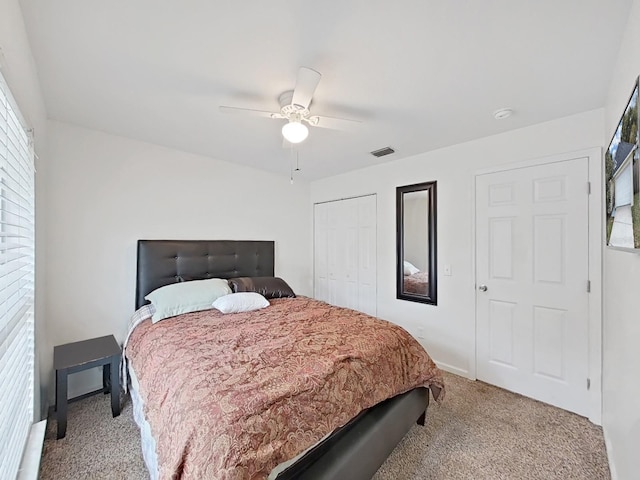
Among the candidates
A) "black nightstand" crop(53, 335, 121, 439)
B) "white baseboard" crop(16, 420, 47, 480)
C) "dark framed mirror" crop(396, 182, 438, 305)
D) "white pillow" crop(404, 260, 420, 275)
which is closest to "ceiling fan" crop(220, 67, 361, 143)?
"dark framed mirror" crop(396, 182, 438, 305)

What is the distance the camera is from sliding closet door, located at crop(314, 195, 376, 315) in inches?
146

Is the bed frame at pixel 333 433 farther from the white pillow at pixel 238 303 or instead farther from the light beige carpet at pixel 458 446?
the white pillow at pixel 238 303

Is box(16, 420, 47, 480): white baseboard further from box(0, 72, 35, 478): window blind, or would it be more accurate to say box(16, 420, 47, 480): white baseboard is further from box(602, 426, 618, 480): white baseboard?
box(602, 426, 618, 480): white baseboard

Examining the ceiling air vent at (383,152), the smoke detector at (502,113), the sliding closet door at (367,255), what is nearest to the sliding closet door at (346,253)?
the sliding closet door at (367,255)

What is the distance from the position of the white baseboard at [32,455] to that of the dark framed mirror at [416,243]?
123 inches

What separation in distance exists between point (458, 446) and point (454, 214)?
199 cm

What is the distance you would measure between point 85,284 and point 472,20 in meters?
3.33

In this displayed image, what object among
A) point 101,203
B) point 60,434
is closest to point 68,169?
point 101,203

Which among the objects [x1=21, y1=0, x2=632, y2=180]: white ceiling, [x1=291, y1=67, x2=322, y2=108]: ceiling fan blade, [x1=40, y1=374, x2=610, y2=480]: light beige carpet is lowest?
[x1=40, y1=374, x2=610, y2=480]: light beige carpet

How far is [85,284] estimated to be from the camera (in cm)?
249

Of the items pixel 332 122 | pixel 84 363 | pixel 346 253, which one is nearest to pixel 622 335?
pixel 332 122

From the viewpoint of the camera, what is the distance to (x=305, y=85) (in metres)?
1.56

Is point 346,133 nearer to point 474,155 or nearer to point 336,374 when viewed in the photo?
point 474,155

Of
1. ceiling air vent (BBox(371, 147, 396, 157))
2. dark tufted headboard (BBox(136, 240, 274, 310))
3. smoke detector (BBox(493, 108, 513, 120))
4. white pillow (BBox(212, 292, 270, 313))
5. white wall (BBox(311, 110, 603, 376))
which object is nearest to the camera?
smoke detector (BBox(493, 108, 513, 120))
